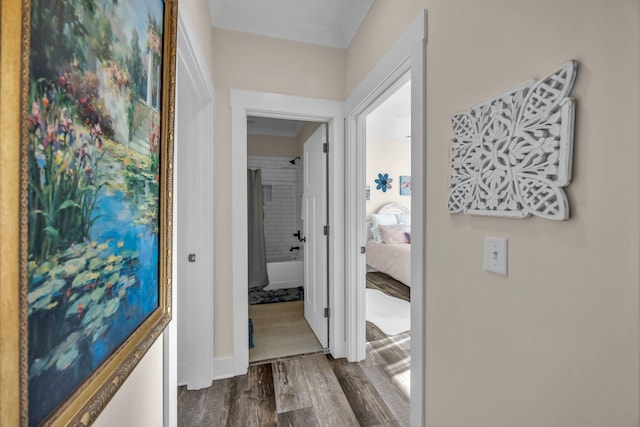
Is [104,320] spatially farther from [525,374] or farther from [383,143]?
[383,143]

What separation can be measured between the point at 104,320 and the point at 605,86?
123cm

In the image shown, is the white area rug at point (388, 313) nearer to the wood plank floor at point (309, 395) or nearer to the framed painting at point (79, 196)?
the wood plank floor at point (309, 395)

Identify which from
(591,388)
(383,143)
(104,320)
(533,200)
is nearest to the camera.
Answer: (104,320)

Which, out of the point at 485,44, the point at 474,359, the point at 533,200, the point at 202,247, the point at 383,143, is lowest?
the point at 474,359

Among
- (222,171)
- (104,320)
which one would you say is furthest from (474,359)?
(222,171)

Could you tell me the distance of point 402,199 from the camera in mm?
5453

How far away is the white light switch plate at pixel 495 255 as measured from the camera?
0.90 meters

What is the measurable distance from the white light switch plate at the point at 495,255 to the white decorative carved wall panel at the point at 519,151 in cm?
9

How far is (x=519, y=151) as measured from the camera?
82 cm

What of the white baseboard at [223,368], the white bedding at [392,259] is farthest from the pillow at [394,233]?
the white baseboard at [223,368]

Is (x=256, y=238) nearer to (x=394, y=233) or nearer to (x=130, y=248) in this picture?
(x=394, y=233)

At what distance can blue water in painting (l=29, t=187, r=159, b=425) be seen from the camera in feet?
1.35

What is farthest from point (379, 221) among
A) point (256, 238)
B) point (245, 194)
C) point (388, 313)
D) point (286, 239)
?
point (245, 194)

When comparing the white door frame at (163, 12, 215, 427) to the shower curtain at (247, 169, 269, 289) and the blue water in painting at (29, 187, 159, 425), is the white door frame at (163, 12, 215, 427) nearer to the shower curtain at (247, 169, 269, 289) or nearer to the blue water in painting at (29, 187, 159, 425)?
the blue water in painting at (29, 187, 159, 425)
